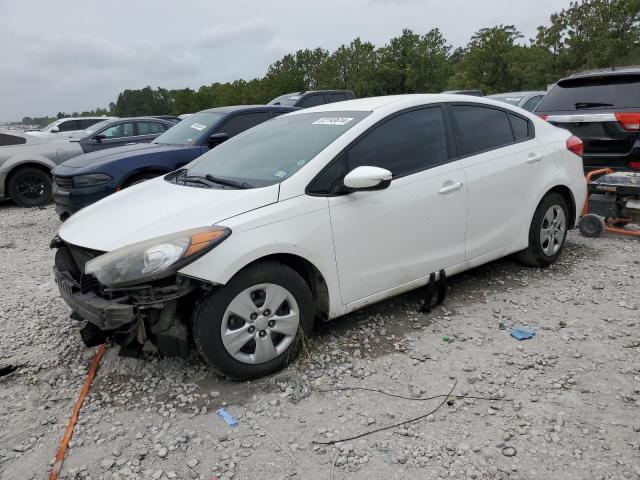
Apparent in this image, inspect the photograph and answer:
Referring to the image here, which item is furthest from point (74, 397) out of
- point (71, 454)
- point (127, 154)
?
point (127, 154)

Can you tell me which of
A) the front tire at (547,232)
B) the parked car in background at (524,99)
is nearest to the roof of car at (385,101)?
the front tire at (547,232)

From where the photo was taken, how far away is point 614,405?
2840mm

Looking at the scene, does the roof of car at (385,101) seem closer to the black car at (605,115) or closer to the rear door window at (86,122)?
the black car at (605,115)

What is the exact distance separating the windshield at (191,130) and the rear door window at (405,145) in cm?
433

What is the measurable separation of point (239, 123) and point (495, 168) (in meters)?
4.56

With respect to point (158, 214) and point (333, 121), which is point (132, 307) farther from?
point (333, 121)

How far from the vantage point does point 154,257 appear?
9.40 ft

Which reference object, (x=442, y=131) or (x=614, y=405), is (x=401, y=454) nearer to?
(x=614, y=405)

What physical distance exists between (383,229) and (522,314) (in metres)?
1.35

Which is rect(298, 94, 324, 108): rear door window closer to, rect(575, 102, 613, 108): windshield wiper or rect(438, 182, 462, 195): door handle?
rect(575, 102, 613, 108): windshield wiper

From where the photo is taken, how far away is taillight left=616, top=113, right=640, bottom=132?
5.98 meters

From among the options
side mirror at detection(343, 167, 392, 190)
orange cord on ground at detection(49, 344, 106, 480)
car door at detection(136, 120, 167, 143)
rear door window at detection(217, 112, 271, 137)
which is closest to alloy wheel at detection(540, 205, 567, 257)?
side mirror at detection(343, 167, 392, 190)

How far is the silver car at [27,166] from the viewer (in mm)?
9945

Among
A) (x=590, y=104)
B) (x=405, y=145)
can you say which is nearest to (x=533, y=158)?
(x=405, y=145)
